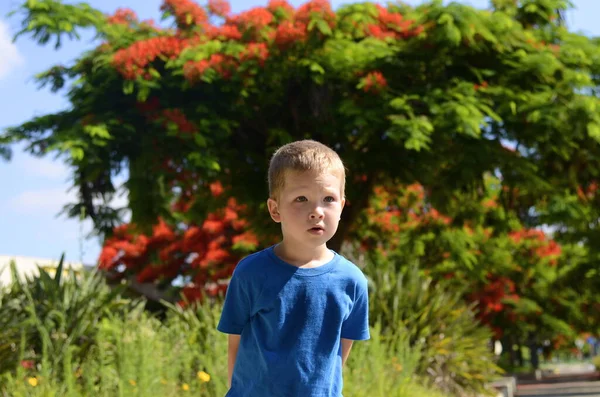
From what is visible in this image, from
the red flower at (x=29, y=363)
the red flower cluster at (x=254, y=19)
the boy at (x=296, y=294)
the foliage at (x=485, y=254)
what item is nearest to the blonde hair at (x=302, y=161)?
the boy at (x=296, y=294)

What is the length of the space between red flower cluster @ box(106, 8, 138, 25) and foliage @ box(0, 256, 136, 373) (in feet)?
22.9

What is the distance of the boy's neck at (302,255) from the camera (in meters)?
3.23

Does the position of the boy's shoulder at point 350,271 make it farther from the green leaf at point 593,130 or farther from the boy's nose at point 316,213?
the green leaf at point 593,130

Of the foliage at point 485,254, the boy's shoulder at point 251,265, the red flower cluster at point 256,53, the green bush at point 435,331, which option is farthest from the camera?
the foliage at point 485,254

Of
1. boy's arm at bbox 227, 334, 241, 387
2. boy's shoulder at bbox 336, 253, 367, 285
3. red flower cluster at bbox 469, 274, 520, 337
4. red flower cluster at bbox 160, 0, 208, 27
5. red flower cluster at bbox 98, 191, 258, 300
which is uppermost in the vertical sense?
red flower cluster at bbox 160, 0, 208, 27

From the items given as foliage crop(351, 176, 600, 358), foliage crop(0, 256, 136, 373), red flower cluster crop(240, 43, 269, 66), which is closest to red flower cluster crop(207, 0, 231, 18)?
red flower cluster crop(240, 43, 269, 66)

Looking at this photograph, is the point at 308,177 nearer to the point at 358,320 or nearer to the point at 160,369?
the point at 358,320

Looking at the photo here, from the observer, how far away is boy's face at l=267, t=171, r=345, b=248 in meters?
3.10

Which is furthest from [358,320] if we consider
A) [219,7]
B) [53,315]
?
[219,7]

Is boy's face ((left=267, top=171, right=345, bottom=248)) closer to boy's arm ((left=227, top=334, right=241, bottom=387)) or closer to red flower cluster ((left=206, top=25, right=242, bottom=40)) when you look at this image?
boy's arm ((left=227, top=334, right=241, bottom=387))

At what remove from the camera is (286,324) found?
317 centimetres

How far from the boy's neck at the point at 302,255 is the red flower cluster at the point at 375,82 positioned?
1003 centimetres

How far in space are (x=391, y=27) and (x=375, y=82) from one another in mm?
1756

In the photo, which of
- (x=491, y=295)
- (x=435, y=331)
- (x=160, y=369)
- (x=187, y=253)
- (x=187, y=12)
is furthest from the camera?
(x=491, y=295)
